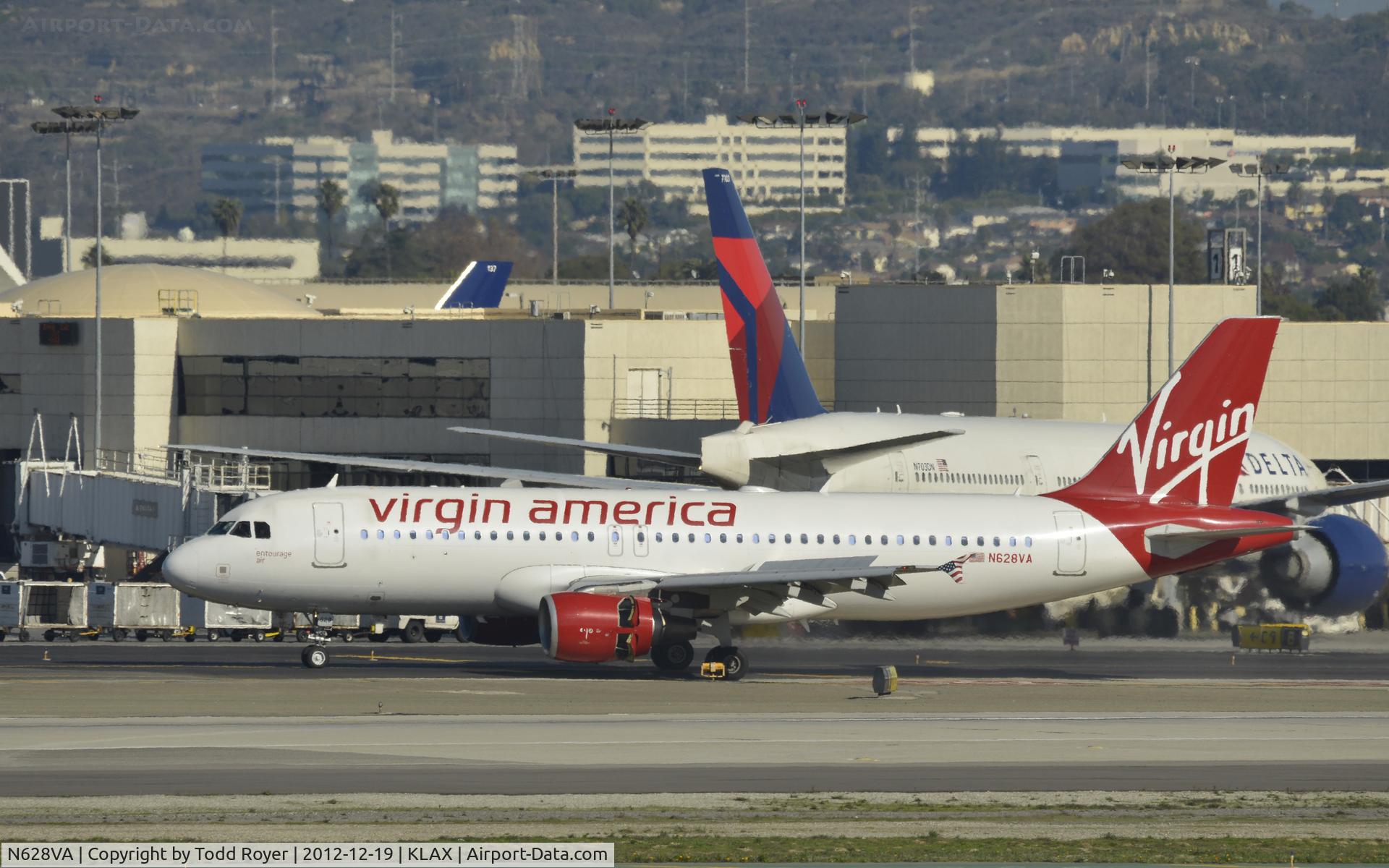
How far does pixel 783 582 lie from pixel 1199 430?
11.1 m

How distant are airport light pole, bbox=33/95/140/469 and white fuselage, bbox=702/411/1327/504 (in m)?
33.2

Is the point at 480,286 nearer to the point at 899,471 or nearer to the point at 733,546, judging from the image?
the point at 899,471

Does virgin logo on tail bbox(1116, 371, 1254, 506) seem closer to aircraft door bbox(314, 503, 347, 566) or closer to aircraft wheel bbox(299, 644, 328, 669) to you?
aircraft door bbox(314, 503, 347, 566)

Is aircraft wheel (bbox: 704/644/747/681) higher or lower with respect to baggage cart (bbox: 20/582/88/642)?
higher

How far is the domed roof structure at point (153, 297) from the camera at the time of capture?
105 meters

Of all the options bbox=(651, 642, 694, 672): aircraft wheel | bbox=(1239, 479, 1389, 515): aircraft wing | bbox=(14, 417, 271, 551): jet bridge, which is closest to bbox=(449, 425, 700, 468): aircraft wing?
bbox=(14, 417, 271, 551): jet bridge

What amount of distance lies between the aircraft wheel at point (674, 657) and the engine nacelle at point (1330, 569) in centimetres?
1511

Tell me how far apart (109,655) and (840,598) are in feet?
61.7

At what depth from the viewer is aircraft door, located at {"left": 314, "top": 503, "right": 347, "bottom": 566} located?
48.2m

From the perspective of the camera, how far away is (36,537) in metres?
91.9

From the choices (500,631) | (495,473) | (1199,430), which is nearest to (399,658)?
(500,631)

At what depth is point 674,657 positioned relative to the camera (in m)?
49.7

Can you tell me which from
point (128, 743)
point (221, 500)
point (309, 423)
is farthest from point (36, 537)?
point (128, 743)

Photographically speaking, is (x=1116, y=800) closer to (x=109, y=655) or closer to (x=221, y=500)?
(x=109, y=655)
